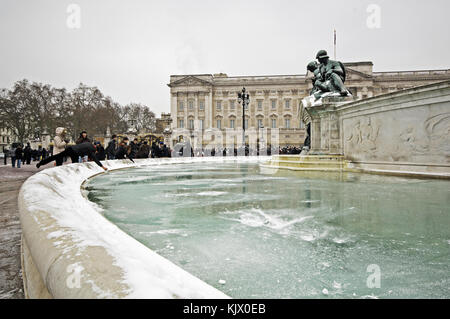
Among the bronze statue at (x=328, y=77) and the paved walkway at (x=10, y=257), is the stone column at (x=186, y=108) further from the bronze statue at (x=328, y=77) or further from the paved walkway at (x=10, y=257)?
the paved walkway at (x=10, y=257)

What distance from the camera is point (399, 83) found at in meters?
58.9

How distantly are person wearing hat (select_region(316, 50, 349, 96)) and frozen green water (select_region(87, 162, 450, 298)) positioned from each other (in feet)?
18.0

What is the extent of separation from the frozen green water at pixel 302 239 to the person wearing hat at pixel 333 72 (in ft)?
18.0

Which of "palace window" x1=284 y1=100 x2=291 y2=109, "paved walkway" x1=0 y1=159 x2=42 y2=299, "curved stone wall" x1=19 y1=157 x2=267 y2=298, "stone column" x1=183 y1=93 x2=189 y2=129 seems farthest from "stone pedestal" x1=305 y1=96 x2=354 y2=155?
"stone column" x1=183 y1=93 x2=189 y2=129

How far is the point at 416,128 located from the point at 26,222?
A: 268 inches

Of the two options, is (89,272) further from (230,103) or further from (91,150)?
(230,103)

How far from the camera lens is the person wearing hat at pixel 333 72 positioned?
350 inches

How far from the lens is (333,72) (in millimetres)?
9125

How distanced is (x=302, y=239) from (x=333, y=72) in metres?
8.14

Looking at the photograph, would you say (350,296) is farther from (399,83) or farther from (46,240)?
(399,83)

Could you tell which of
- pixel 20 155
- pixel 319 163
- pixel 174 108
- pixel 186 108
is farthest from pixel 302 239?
pixel 174 108

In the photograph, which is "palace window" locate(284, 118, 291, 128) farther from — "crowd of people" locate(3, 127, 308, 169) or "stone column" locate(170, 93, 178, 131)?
"crowd of people" locate(3, 127, 308, 169)

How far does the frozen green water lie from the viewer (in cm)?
147

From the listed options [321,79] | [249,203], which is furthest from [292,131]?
[249,203]
